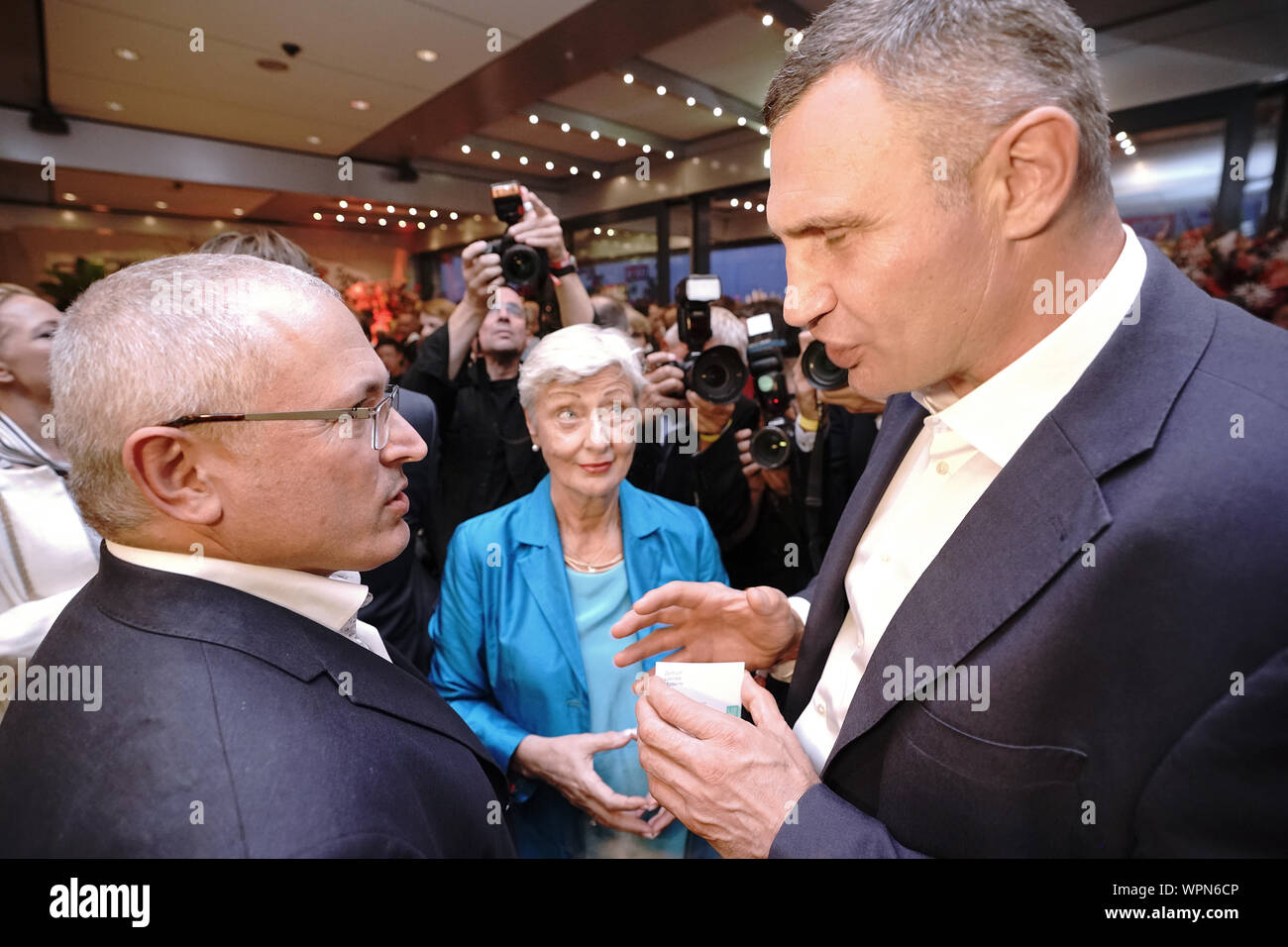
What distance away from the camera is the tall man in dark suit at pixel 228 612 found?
25.7 inches

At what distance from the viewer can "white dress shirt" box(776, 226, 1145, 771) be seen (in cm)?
81

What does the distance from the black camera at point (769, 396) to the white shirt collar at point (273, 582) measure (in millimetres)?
1513

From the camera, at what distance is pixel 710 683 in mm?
1038

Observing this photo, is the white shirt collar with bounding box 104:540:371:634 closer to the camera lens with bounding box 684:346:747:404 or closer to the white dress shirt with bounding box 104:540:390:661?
the white dress shirt with bounding box 104:540:390:661

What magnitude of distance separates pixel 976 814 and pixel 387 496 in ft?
2.96

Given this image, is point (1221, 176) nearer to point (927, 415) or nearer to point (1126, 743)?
point (927, 415)

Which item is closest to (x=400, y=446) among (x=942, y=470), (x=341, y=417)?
(x=341, y=417)

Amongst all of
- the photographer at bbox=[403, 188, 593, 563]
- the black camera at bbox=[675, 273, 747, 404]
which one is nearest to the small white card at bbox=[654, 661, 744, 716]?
the black camera at bbox=[675, 273, 747, 404]

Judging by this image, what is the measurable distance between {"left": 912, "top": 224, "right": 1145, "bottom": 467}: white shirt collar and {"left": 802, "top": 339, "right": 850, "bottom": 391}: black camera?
1.15 meters

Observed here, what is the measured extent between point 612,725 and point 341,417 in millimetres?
1040

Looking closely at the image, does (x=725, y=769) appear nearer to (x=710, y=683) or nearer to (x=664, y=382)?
(x=710, y=683)

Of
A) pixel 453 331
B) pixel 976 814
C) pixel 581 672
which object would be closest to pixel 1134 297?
pixel 976 814

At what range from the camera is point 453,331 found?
2.54 meters
